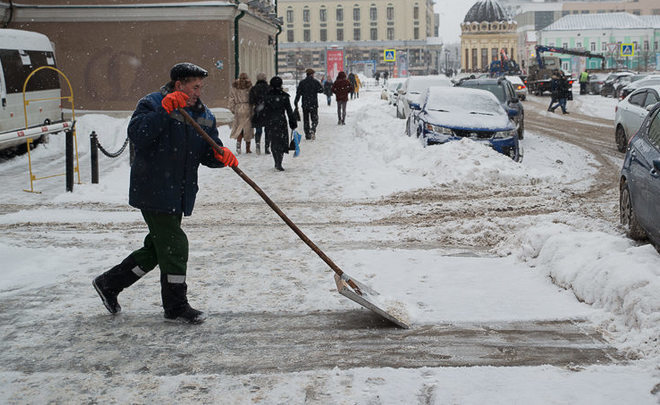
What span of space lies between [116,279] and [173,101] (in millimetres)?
1425

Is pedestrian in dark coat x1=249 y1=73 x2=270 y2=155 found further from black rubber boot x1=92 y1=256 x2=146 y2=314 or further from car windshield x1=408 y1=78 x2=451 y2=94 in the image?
car windshield x1=408 y1=78 x2=451 y2=94

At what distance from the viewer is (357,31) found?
13012cm

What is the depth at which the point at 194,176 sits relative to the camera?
18.4 feet

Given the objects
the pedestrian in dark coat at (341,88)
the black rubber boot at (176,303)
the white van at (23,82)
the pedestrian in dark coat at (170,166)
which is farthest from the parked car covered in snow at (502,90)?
the black rubber boot at (176,303)

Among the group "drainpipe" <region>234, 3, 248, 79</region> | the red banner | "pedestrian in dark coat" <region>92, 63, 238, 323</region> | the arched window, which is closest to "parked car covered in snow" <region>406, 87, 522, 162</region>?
"pedestrian in dark coat" <region>92, 63, 238, 323</region>

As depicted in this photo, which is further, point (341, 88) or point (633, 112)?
point (341, 88)

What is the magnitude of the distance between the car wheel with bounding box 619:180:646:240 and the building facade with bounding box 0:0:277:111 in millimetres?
16410

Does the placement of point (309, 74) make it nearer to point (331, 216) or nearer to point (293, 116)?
point (293, 116)

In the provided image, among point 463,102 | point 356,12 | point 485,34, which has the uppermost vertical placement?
point 356,12

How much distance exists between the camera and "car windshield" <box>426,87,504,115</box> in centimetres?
1520

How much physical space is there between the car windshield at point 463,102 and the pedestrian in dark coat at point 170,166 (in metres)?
10.2

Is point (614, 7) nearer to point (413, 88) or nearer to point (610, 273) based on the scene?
point (413, 88)

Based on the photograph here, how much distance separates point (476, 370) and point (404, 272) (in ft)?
8.01

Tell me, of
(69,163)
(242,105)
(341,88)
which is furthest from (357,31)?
(69,163)
